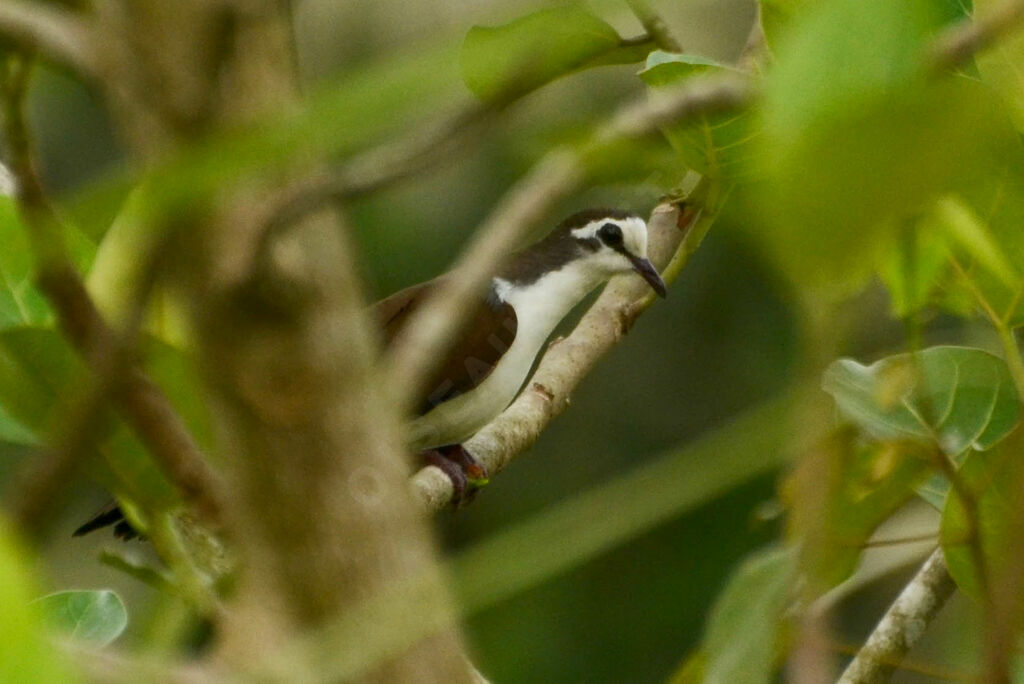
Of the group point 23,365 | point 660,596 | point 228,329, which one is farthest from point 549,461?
point 228,329

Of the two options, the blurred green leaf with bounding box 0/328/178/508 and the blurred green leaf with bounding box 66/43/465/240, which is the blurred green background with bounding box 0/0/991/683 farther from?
the blurred green leaf with bounding box 66/43/465/240

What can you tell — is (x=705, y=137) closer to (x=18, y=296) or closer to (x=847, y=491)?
(x=847, y=491)

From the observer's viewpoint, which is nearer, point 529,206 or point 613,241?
point 529,206

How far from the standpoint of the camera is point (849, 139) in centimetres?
28

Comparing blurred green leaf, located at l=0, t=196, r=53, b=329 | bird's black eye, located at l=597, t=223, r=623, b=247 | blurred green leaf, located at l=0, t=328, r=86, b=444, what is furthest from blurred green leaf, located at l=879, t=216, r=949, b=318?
bird's black eye, located at l=597, t=223, r=623, b=247

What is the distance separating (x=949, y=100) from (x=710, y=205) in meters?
1.12

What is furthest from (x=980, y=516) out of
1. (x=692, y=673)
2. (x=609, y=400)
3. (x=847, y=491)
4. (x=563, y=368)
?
(x=609, y=400)

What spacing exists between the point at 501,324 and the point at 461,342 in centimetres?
9

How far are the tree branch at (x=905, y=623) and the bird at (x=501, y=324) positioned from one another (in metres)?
0.91

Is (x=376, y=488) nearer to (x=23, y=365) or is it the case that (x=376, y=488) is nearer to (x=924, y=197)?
(x=924, y=197)

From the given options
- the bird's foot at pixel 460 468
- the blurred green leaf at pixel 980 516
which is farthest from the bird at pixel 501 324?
the blurred green leaf at pixel 980 516

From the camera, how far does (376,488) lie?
458 millimetres

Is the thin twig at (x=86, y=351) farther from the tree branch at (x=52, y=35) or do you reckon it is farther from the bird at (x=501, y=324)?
the bird at (x=501, y=324)

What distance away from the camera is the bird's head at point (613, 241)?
7.93 ft
